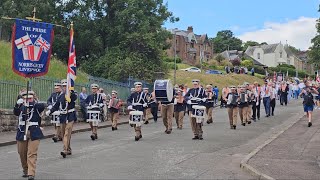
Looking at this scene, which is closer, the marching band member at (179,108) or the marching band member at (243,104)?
the marching band member at (179,108)

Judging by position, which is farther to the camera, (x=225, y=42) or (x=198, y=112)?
(x=225, y=42)

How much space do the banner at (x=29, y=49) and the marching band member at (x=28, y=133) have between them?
4.46 feet

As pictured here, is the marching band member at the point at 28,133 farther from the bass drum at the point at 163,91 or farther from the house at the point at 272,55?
the house at the point at 272,55

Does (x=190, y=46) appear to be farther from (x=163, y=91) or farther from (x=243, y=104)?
(x=163, y=91)

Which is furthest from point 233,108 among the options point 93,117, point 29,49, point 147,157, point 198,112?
point 29,49

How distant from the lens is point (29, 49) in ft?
39.3

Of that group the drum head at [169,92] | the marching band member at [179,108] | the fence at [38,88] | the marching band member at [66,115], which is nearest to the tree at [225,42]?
the fence at [38,88]

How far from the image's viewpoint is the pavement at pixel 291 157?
10344mm

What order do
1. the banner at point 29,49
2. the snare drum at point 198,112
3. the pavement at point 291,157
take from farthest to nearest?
1. the snare drum at point 198,112
2. the banner at point 29,49
3. the pavement at point 291,157

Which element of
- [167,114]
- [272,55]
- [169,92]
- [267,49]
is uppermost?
[267,49]

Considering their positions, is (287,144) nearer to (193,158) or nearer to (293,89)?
(193,158)

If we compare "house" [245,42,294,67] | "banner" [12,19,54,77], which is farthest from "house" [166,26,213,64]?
"banner" [12,19,54,77]

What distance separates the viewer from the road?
10508mm

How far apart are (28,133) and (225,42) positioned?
138 meters
